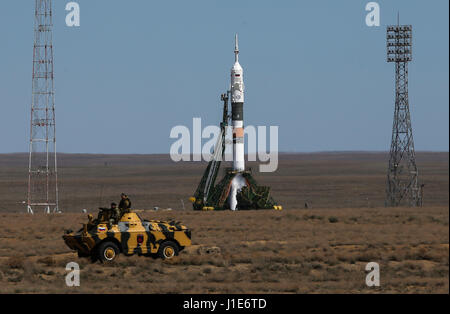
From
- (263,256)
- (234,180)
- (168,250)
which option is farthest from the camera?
(234,180)

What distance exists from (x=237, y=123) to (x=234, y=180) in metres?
4.58

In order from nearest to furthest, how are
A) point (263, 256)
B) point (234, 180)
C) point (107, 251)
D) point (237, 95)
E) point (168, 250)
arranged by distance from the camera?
point (107, 251) < point (168, 250) < point (263, 256) < point (237, 95) < point (234, 180)

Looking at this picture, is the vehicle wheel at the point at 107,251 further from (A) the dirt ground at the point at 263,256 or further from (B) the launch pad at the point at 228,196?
(B) the launch pad at the point at 228,196

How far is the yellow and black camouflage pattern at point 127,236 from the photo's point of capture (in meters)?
36.2

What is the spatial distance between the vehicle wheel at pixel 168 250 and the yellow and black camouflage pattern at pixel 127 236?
18cm

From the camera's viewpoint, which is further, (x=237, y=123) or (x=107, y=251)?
(x=237, y=123)

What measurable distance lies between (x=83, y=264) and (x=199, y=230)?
53.8 ft

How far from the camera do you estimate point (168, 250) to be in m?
37.8

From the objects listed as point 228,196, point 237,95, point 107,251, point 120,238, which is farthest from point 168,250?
point 228,196

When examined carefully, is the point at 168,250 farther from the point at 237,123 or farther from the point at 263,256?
the point at 237,123

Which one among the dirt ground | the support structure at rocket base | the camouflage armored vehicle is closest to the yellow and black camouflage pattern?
the camouflage armored vehicle

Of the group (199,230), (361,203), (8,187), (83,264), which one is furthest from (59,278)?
(8,187)

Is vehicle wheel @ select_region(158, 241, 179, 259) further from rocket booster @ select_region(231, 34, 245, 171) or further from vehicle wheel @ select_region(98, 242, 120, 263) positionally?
rocket booster @ select_region(231, 34, 245, 171)
